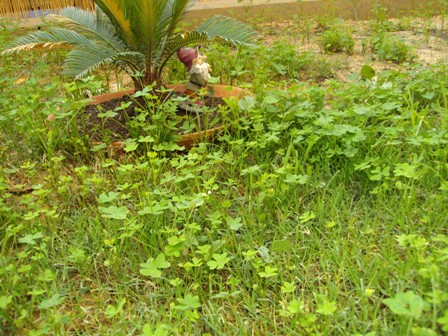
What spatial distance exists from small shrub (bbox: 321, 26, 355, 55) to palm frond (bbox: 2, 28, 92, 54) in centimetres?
268

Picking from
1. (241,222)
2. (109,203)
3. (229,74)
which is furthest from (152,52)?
(241,222)

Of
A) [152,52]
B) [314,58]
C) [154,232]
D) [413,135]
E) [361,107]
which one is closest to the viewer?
[154,232]

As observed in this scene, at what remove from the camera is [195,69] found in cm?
358

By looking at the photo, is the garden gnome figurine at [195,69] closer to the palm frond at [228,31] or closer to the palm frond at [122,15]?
the palm frond at [228,31]

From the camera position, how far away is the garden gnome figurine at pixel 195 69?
358 cm

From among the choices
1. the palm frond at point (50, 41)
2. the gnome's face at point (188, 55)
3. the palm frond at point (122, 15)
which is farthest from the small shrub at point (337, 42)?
the palm frond at point (50, 41)

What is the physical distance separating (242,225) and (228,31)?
1583 mm

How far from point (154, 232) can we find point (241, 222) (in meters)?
0.44

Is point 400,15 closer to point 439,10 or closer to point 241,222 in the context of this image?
point 439,10

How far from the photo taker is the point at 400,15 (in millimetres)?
6598

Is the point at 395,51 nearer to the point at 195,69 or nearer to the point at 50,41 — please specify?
the point at 195,69

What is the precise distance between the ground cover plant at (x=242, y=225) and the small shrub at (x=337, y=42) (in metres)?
1.78

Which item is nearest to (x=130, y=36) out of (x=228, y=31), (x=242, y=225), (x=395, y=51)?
(x=228, y=31)

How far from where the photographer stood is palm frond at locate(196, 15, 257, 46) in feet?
11.5
